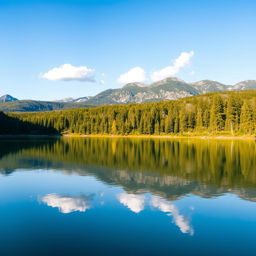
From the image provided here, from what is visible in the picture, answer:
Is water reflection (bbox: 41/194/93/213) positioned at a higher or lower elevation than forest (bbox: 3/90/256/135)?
lower

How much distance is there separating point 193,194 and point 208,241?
10.5 m

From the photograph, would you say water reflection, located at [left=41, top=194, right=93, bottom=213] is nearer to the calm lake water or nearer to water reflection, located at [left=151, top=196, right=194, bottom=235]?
the calm lake water

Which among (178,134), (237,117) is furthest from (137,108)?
(237,117)

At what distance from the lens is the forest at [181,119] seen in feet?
467

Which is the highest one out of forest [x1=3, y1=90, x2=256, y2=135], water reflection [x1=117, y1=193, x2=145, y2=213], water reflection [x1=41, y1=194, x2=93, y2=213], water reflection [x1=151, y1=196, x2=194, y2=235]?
forest [x1=3, y1=90, x2=256, y2=135]

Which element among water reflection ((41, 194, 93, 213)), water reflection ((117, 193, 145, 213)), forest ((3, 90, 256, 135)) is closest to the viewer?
water reflection ((117, 193, 145, 213))

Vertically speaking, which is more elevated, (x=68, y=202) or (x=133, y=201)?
(x=133, y=201)

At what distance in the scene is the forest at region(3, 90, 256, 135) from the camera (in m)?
142

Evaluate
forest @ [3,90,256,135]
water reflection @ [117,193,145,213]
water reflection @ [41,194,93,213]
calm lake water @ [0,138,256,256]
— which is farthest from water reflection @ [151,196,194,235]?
forest @ [3,90,256,135]

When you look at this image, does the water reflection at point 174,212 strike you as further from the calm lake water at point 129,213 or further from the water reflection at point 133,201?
the water reflection at point 133,201

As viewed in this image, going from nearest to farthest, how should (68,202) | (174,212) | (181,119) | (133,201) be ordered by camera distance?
(174,212) < (133,201) < (68,202) < (181,119)

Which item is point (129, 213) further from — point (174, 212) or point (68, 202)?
point (68, 202)

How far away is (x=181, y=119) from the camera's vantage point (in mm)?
157750

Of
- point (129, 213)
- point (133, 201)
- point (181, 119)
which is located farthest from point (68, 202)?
point (181, 119)
